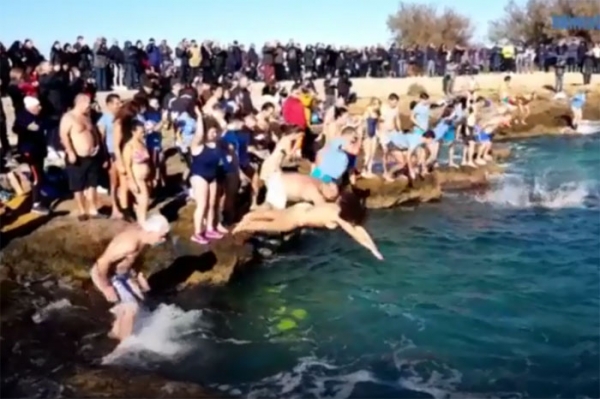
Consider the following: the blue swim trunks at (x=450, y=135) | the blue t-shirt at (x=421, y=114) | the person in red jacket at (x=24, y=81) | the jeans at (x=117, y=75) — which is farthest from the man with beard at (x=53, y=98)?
the jeans at (x=117, y=75)

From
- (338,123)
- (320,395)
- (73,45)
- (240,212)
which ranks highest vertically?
(73,45)

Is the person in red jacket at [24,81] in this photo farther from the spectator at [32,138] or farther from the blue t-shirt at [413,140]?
the blue t-shirt at [413,140]

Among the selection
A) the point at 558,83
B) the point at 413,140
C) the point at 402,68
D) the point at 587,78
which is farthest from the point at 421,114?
the point at 587,78

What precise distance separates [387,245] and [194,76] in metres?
11.4

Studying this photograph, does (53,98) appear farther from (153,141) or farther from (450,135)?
(450,135)

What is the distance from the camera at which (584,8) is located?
6178 centimetres

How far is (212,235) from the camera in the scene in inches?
532

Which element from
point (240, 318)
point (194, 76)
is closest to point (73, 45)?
point (194, 76)

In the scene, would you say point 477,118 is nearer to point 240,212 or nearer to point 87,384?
point 240,212

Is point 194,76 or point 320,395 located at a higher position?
point 194,76

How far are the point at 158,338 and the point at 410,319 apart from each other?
3668mm

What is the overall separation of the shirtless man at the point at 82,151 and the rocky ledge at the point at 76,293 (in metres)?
0.51

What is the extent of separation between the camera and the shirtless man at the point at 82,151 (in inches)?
487

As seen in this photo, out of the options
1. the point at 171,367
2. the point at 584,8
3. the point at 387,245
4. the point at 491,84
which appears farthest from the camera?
the point at 584,8
